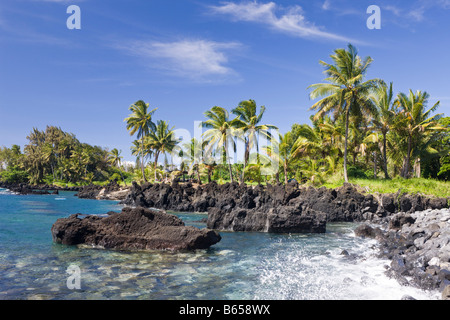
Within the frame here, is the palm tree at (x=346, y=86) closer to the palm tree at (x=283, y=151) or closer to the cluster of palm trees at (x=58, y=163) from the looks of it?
the palm tree at (x=283, y=151)

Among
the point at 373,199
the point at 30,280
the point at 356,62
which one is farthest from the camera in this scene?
the point at 356,62

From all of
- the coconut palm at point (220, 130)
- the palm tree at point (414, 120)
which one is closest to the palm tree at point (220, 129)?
the coconut palm at point (220, 130)

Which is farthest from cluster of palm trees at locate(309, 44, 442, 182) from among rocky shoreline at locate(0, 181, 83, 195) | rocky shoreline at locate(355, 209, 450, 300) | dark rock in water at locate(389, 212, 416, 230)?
rocky shoreline at locate(0, 181, 83, 195)

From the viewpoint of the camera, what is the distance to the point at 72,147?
8681cm

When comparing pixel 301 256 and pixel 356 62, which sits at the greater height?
pixel 356 62

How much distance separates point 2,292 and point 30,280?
92cm

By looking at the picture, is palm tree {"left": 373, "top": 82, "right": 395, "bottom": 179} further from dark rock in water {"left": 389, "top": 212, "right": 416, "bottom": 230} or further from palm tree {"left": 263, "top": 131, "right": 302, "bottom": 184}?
dark rock in water {"left": 389, "top": 212, "right": 416, "bottom": 230}

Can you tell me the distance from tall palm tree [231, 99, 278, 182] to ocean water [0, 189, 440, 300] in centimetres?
2376

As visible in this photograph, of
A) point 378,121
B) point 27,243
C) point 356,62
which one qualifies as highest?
point 356,62

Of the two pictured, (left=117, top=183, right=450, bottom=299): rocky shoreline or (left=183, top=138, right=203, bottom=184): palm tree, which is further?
(left=183, top=138, right=203, bottom=184): palm tree

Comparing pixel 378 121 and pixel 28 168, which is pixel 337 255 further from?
pixel 28 168

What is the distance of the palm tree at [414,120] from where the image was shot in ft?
105

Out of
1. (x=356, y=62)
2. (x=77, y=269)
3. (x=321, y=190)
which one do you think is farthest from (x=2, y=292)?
(x=356, y=62)

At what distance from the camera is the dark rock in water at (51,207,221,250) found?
11930 mm
